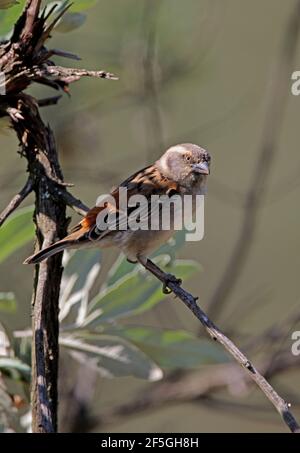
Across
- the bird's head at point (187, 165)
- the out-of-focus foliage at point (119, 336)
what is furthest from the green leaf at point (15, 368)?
the bird's head at point (187, 165)

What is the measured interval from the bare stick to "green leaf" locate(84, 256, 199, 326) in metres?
0.10

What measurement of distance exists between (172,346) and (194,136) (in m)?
2.59

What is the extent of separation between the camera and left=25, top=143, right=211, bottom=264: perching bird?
2588 mm

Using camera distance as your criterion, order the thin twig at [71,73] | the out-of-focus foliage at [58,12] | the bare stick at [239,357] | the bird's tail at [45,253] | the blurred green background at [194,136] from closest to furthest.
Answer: the bare stick at [239,357], the thin twig at [71,73], the bird's tail at [45,253], the out-of-focus foliage at [58,12], the blurred green background at [194,136]

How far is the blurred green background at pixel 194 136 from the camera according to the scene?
3.75 metres

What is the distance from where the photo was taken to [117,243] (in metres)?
2.79

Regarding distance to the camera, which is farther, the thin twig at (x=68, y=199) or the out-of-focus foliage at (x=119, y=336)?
the out-of-focus foliage at (x=119, y=336)

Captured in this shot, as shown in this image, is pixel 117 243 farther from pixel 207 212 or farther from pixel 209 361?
pixel 207 212

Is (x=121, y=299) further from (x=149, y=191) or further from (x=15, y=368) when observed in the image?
(x=149, y=191)

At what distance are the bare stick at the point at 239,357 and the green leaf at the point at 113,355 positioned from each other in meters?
0.24

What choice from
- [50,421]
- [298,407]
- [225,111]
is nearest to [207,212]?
[225,111]

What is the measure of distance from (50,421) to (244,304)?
3099 millimetres

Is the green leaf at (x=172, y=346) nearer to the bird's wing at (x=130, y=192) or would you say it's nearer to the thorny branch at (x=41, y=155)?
the bird's wing at (x=130, y=192)

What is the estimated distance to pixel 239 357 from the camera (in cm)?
157
